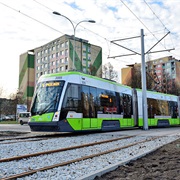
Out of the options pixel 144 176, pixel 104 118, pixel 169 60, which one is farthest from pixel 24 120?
pixel 169 60

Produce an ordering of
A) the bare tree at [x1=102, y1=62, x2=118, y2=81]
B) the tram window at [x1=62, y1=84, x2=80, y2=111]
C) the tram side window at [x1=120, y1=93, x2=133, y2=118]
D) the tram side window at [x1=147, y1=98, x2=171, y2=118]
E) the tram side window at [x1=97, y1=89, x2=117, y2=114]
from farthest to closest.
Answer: the bare tree at [x1=102, y1=62, x2=118, y2=81] < the tram side window at [x1=147, y1=98, x2=171, y2=118] < the tram side window at [x1=120, y1=93, x2=133, y2=118] < the tram side window at [x1=97, y1=89, x2=117, y2=114] < the tram window at [x1=62, y1=84, x2=80, y2=111]

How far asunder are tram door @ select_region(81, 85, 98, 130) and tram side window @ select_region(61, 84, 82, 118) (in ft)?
1.46

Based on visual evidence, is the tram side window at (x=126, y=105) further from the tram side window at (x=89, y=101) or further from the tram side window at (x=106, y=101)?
the tram side window at (x=89, y=101)

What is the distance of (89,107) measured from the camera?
51.2 ft

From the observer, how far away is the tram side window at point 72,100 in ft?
45.6

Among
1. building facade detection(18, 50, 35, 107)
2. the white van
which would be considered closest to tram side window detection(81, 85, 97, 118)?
the white van

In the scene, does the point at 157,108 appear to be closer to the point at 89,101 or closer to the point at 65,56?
the point at 89,101

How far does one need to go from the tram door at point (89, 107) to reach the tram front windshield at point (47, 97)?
1676mm

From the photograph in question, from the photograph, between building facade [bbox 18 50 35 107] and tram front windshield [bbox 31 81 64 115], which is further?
building facade [bbox 18 50 35 107]

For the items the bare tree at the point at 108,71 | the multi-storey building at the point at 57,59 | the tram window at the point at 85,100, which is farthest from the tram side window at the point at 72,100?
the multi-storey building at the point at 57,59

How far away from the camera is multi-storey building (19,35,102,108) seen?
8162 cm

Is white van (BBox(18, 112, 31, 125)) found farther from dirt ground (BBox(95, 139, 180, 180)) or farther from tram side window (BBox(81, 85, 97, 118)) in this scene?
dirt ground (BBox(95, 139, 180, 180))

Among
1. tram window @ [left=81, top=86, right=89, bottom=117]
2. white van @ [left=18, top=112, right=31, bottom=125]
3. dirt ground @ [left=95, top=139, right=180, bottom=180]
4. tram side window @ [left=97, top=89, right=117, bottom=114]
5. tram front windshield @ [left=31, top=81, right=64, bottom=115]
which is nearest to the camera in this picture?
dirt ground @ [left=95, top=139, right=180, bottom=180]

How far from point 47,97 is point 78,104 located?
1769 mm
